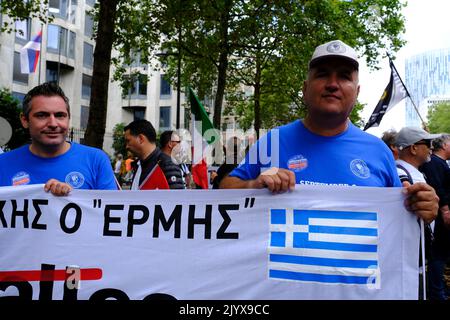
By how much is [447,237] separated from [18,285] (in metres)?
4.30

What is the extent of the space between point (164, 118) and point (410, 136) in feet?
153

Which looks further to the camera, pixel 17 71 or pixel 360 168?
pixel 17 71

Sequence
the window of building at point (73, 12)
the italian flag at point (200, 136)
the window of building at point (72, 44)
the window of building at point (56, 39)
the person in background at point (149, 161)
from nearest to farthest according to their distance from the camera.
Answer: the person in background at point (149, 161)
the italian flag at point (200, 136)
the window of building at point (56, 39)
the window of building at point (72, 44)
the window of building at point (73, 12)

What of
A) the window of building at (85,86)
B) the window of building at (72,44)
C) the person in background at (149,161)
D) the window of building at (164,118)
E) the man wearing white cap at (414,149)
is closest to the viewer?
the man wearing white cap at (414,149)

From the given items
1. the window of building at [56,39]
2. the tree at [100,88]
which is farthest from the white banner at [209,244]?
Answer: the window of building at [56,39]

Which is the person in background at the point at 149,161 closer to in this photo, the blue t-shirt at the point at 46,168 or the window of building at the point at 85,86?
the blue t-shirt at the point at 46,168

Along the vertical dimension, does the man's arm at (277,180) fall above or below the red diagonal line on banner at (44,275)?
above

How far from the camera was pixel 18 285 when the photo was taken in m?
2.80

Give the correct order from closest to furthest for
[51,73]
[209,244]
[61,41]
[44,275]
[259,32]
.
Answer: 1. [209,244]
2. [44,275]
3. [259,32]
4. [61,41]
5. [51,73]

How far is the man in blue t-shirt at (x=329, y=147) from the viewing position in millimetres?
2475

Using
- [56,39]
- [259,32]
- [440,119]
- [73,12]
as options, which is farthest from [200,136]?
[440,119]

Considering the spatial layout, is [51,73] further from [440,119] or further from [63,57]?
[440,119]

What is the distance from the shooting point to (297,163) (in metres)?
2.51

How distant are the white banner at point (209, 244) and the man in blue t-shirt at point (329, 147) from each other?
0.27 ft
